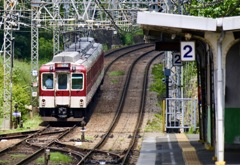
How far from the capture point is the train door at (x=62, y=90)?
32625mm

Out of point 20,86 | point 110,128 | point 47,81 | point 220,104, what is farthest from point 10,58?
point 220,104

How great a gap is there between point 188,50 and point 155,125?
14662mm

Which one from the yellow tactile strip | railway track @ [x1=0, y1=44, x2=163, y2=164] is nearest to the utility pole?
railway track @ [x1=0, y1=44, x2=163, y2=164]

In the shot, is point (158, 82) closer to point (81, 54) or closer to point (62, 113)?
point (81, 54)

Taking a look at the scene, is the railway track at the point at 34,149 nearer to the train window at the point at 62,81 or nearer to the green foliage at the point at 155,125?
the train window at the point at 62,81

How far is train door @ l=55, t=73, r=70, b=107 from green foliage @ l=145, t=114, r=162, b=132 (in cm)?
345

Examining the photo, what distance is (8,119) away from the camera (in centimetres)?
3347

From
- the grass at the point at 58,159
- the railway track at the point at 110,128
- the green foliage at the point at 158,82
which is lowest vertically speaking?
the grass at the point at 58,159

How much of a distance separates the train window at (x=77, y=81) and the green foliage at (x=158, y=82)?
896cm

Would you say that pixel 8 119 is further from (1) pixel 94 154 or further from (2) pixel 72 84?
(1) pixel 94 154

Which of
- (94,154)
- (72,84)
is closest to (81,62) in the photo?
(72,84)

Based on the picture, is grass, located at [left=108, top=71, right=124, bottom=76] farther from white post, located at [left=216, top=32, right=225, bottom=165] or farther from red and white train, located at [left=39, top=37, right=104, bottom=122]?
white post, located at [left=216, top=32, right=225, bottom=165]

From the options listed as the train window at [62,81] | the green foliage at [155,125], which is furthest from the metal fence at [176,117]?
the train window at [62,81]

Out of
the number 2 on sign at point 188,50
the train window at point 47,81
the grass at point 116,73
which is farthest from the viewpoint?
the grass at point 116,73
